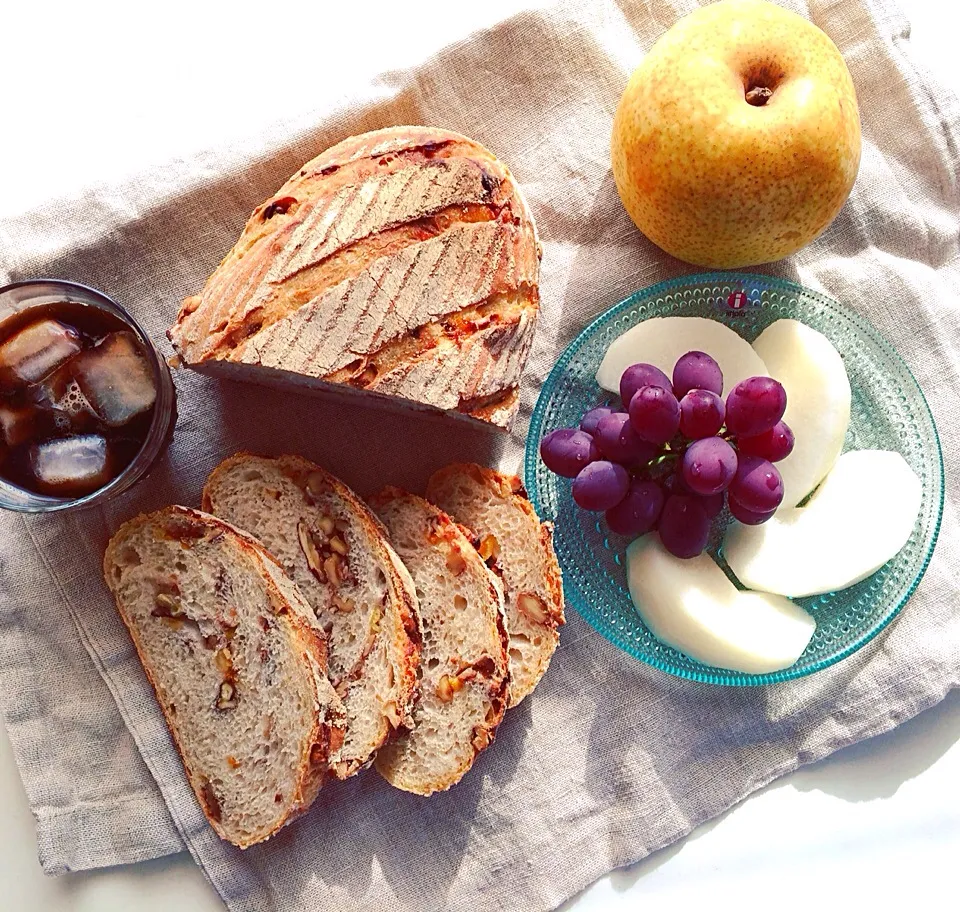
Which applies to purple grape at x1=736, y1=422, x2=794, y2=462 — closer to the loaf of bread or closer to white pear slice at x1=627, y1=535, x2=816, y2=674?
white pear slice at x1=627, y1=535, x2=816, y2=674

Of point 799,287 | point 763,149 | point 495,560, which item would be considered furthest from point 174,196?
point 799,287

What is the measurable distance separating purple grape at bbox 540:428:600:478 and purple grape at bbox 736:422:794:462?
321mm

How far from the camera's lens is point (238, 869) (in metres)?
2.36

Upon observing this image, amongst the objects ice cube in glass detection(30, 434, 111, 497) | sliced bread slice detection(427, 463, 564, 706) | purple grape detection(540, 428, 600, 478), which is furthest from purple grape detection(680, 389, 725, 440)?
ice cube in glass detection(30, 434, 111, 497)

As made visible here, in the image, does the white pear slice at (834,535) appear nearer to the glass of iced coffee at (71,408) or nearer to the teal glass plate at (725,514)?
the teal glass plate at (725,514)

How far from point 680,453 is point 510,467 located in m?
0.47

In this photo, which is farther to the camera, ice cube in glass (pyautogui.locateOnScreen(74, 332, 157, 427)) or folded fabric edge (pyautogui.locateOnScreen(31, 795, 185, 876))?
folded fabric edge (pyautogui.locateOnScreen(31, 795, 185, 876))

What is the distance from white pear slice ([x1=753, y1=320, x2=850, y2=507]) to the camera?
2213mm

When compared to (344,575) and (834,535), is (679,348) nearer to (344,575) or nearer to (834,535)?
(834,535)

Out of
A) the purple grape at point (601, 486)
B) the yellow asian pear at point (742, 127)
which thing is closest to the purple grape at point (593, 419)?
the purple grape at point (601, 486)

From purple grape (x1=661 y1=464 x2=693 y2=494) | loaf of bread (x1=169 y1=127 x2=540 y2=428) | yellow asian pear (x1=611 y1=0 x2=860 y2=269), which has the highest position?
yellow asian pear (x1=611 y1=0 x2=860 y2=269)

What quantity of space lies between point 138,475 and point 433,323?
0.75 m

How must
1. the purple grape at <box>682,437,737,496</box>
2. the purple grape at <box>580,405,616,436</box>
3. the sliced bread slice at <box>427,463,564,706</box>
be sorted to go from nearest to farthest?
the purple grape at <box>682,437,737,496</box> < the purple grape at <box>580,405,616,436</box> < the sliced bread slice at <box>427,463,564,706</box>

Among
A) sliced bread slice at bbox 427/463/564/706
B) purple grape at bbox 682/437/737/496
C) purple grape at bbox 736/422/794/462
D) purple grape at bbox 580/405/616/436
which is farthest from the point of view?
sliced bread slice at bbox 427/463/564/706
